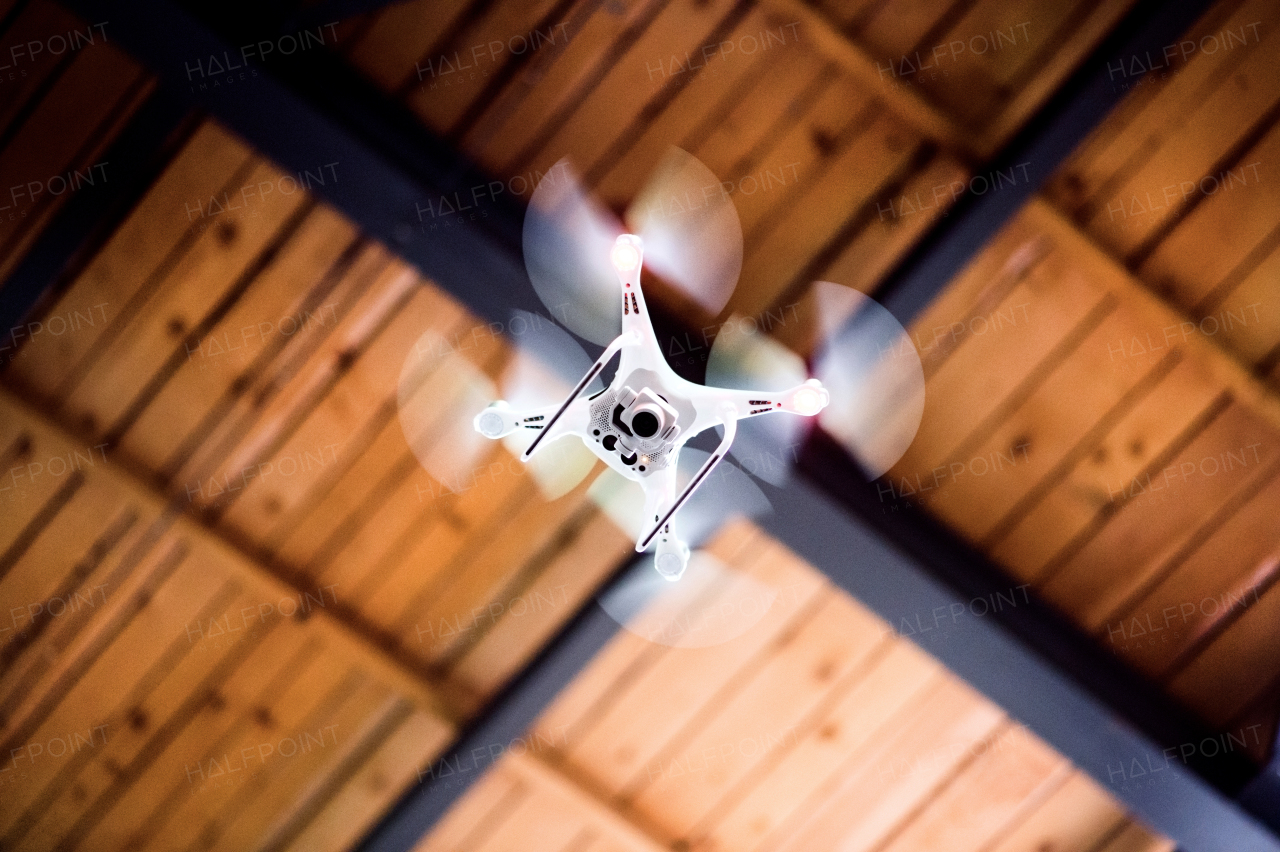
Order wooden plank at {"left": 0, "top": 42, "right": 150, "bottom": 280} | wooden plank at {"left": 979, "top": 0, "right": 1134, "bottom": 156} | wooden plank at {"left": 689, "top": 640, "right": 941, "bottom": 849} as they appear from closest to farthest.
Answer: wooden plank at {"left": 979, "top": 0, "right": 1134, "bottom": 156} < wooden plank at {"left": 0, "top": 42, "right": 150, "bottom": 280} < wooden plank at {"left": 689, "top": 640, "right": 941, "bottom": 849}

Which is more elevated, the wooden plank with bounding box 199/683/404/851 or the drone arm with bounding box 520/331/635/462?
the drone arm with bounding box 520/331/635/462

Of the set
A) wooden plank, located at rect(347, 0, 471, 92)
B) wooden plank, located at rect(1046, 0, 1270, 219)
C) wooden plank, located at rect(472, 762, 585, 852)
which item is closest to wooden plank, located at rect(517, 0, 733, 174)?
wooden plank, located at rect(347, 0, 471, 92)

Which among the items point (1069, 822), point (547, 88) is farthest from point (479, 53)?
point (1069, 822)

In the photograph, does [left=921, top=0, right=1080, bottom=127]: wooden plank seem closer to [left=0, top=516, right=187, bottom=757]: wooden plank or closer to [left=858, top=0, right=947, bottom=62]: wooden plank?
[left=858, top=0, right=947, bottom=62]: wooden plank

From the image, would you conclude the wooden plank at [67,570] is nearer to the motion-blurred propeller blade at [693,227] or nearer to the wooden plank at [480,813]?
the wooden plank at [480,813]

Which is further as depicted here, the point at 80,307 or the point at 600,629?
the point at 80,307

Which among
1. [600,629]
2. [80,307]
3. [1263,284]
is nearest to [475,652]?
[600,629]

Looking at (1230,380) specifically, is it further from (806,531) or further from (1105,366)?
(806,531)
